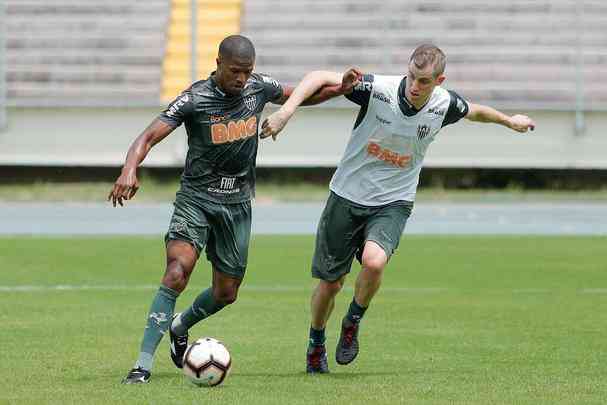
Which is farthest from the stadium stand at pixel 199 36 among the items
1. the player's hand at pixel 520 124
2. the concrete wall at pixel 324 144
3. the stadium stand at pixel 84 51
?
the player's hand at pixel 520 124

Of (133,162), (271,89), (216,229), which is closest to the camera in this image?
(133,162)

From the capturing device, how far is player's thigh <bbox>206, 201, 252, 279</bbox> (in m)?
8.57

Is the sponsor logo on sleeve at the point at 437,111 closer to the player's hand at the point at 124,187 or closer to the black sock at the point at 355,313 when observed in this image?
the black sock at the point at 355,313

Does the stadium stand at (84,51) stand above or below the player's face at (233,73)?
below

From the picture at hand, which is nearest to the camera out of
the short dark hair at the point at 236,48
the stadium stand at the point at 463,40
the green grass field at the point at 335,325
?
the green grass field at the point at 335,325

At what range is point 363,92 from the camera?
8617 mm

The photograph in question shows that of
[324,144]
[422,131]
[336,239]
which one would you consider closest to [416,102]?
[422,131]

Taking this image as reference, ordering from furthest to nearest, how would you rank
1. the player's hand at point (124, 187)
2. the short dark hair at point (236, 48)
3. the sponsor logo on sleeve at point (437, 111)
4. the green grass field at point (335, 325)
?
the sponsor logo on sleeve at point (437, 111), the short dark hair at point (236, 48), the green grass field at point (335, 325), the player's hand at point (124, 187)

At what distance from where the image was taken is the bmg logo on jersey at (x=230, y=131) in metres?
8.35

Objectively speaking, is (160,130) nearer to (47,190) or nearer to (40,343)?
(40,343)

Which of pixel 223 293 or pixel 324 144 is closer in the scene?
pixel 223 293

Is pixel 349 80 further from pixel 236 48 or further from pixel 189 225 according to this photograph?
pixel 189 225

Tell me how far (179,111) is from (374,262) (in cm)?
154

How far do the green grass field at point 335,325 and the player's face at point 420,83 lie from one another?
69.2 inches
